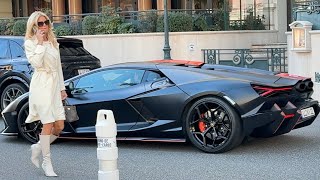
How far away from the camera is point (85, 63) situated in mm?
12133

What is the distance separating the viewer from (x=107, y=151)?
486cm

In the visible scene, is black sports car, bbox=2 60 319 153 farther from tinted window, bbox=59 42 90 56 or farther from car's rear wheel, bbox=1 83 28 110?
tinted window, bbox=59 42 90 56

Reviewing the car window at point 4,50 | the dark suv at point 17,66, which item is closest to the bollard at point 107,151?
the dark suv at point 17,66

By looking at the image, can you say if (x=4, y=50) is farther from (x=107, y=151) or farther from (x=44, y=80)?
(x=107, y=151)

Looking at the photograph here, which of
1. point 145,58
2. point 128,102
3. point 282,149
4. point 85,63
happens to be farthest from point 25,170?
point 145,58

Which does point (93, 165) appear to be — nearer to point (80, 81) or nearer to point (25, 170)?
point (25, 170)

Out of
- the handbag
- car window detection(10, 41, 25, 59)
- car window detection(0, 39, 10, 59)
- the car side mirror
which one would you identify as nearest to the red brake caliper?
the handbag

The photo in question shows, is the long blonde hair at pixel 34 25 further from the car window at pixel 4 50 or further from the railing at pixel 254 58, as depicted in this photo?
the railing at pixel 254 58

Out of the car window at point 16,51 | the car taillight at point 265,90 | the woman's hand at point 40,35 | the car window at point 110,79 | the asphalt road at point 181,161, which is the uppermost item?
the woman's hand at point 40,35

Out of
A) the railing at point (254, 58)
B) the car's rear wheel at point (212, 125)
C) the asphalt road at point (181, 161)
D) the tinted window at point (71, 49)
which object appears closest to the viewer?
the asphalt road at point (181, 161)

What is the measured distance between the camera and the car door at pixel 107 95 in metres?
7.93

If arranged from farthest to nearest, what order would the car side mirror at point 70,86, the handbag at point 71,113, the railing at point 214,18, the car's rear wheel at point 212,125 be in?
the railing at point 214,18, the car side mirror at point 70,86, the handbag at point 71,113, the car's rear wheel at point 212,125

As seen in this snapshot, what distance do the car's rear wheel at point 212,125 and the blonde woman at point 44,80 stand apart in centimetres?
185

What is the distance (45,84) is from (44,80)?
5cm
